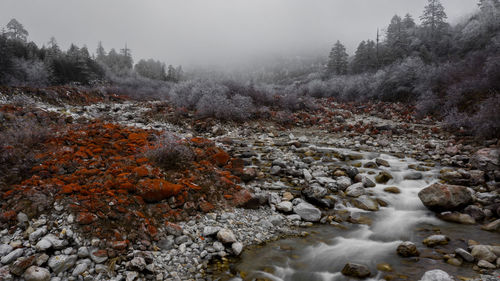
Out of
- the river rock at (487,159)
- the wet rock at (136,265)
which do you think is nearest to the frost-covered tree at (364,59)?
the river rock at (487,159)

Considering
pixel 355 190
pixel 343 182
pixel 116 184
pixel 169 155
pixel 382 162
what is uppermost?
pixel 169 155

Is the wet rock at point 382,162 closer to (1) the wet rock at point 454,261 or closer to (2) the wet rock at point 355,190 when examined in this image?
(2) the wet rock at point 355,190

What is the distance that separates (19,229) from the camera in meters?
3.07

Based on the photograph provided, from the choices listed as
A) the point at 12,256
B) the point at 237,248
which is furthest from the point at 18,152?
the point at 237,248

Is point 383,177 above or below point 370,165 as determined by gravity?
below

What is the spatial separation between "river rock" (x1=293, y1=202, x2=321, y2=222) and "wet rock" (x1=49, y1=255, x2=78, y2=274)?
3.63 metres

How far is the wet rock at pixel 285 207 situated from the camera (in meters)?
4.80

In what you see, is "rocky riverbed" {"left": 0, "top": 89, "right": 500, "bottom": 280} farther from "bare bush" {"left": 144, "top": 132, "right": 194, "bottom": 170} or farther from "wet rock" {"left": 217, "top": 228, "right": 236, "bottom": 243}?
"bare bush" {"left": 144, "top": 132, "right": 194, "bottom": 170}

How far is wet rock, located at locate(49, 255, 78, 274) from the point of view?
2.75 m

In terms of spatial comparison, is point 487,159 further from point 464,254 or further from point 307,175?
point 307,175

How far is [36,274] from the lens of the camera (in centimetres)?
261

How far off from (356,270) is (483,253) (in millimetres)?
1771

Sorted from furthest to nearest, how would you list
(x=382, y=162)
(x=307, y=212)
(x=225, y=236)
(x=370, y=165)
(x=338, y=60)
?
(x=338, y=60) < (x=382, y=162) < (x=370, y=165) < (x=307, y=212) < (x=225, y=236)

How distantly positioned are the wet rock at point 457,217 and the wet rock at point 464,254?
4.21 ft
